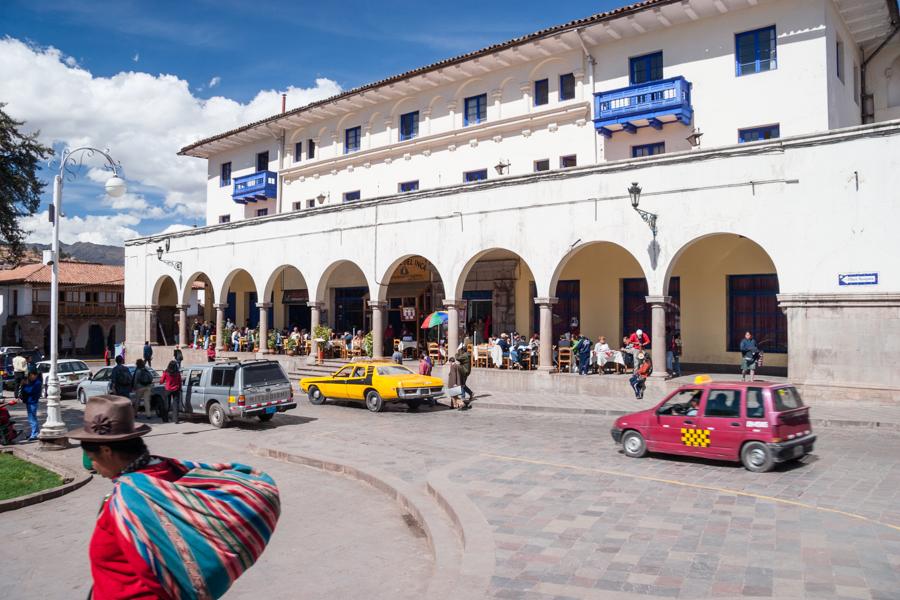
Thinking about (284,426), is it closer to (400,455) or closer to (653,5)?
(400,455)

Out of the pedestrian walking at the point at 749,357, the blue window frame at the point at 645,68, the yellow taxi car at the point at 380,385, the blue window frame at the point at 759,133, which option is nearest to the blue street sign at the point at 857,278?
the pedestrian walking at the point at 749,357

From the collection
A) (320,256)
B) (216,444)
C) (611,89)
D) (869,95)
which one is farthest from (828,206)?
(320,256)

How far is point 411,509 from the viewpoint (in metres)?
9.18

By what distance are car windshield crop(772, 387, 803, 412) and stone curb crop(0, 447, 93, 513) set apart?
36.4 ft

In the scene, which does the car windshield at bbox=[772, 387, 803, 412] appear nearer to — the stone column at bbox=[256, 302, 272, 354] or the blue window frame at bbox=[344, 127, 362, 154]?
the stone column at bbox=[256, 302, 272, 354]

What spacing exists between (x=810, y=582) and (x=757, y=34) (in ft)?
67.6

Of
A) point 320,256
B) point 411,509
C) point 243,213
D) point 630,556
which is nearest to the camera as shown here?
point 630,556

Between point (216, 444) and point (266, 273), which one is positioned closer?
point (216, 444)

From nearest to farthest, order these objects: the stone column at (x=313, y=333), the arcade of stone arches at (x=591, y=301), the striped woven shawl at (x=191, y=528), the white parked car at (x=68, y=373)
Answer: the striped woven shawl at (x=191, y=528), the arcade of stone arches at (x=591, y=301), the white parked car at (x=68, y=373), the stone column at (x=313, y=333)

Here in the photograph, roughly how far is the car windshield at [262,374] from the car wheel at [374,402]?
2.71 m

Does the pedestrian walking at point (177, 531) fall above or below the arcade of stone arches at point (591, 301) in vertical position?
below

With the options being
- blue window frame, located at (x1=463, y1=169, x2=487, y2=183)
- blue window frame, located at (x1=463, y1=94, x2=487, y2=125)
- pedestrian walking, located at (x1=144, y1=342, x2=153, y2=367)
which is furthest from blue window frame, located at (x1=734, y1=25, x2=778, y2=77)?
pedestrian walking, located at (x1=144, y1=342, x2=153, y2=367)

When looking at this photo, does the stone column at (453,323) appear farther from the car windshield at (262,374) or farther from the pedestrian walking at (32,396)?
the pedestrian walking at (32,396)

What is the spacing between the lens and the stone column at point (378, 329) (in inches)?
1012
